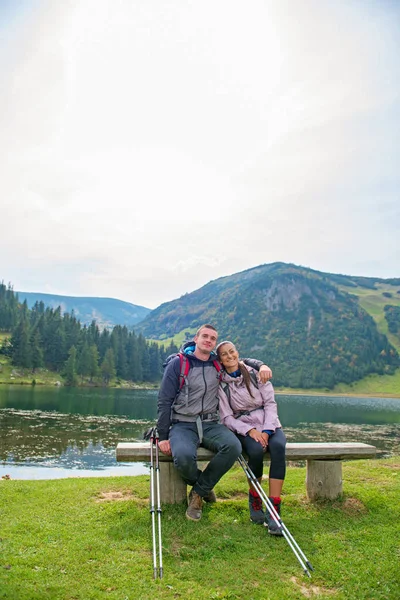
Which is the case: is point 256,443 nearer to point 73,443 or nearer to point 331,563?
point 331,563

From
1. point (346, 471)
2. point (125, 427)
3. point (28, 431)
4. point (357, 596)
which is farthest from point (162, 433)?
point (125, 427)

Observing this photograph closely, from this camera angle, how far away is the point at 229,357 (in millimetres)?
8742

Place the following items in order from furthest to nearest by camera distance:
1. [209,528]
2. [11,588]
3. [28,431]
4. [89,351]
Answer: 1. [89,351]
2. [28,431]
3. [209,528]
4. [11,588]

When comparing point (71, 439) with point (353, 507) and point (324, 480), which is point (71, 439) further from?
point (353, 507)

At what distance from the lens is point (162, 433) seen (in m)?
Answer: 8.32

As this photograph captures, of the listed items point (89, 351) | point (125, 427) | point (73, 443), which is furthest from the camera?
point (89, 351)

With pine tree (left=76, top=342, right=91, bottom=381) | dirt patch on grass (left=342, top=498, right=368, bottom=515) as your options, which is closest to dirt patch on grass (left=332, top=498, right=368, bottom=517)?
dirt patch on grass (left=342, top=498, right=368, bottom=515)

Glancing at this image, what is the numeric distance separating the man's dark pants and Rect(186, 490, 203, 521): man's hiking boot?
100 mm

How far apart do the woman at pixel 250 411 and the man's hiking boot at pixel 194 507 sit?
1.02m

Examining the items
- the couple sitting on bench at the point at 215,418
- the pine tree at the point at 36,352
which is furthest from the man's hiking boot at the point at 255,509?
the pine tree at the point at 36,352

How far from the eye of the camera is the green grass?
5.42 m

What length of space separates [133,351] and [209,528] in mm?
142680

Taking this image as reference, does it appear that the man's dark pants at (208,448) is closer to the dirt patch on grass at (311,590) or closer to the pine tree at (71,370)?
the dirt patch on grass at (311,590)

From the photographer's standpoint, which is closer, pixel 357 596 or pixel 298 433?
pixel 357 596
